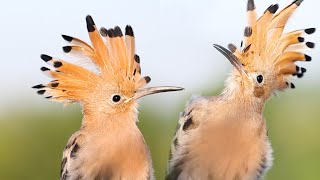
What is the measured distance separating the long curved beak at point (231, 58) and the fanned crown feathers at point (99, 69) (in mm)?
256

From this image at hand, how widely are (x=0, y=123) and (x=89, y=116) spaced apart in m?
3.07

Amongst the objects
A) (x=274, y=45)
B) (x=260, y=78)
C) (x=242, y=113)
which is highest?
(x=274, y=45)

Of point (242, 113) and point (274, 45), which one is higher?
point (274, 45)

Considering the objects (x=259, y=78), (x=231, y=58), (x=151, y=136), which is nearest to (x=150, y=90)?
(x=231, y=58)

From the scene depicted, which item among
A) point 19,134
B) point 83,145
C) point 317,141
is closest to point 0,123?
→ point 19,134

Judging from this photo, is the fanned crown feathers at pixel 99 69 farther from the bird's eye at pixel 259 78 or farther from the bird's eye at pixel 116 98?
the bird's eye at pixel 259 78

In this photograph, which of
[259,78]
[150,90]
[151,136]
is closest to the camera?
[150,90]

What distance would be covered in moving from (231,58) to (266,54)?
0.17 meters

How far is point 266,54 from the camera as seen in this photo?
9.82ft

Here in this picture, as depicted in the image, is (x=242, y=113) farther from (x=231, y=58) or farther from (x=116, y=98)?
(x=116, y=98)

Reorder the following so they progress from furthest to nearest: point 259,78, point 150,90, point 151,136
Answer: point 151,136, point 259,78, point 150,90

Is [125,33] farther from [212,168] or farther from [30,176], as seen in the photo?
[30,176]

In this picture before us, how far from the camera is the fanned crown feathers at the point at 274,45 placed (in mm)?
2945

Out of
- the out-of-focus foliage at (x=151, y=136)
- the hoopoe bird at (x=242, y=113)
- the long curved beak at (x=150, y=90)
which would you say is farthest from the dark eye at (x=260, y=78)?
the out-of-focus foliage at (x=151, y=136)
